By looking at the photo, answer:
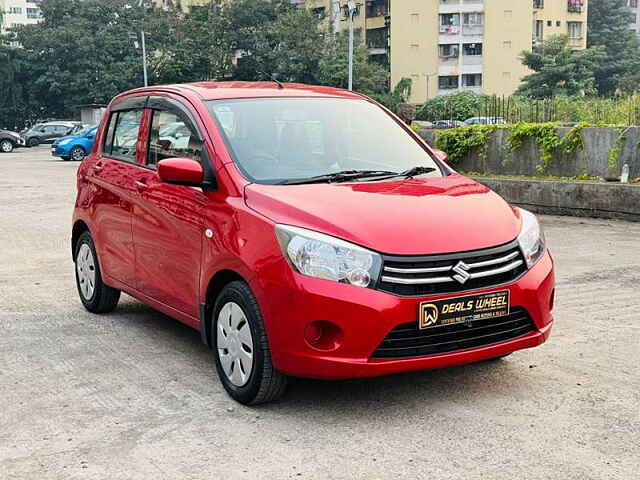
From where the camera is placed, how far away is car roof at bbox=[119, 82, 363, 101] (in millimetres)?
5914

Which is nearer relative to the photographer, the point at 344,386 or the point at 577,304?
the point at 344,386

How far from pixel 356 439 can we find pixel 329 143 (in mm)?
2076

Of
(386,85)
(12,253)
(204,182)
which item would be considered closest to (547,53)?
(386,85)

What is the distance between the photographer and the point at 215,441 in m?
4.41

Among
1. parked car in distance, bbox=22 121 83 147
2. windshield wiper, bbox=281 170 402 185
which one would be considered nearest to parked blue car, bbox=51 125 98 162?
parked car in distance, bbox=22 121 83 147

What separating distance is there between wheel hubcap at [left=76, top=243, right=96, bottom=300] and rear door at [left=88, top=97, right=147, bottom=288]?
12.1 inches

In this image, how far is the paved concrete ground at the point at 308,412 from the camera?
4082 mm

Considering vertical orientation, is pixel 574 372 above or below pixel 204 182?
below

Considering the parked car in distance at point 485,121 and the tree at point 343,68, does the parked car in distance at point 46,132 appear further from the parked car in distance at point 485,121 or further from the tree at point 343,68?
the parked car in distance at point 485,121

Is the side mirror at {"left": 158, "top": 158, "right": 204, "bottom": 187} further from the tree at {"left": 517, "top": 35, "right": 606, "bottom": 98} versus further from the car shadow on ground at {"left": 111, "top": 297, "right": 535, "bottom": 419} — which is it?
the tree at {"left": 517, "top": 35, "right": 606, "bottom": 98}

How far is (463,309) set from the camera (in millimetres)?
4551

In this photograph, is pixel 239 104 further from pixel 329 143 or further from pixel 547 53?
pixel 547 53

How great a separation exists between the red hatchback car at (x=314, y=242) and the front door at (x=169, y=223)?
0.05 ft

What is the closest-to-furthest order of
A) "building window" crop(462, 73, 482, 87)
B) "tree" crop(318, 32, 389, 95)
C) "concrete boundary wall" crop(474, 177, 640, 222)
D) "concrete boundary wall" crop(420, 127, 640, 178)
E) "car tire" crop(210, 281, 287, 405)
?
"car tire" crop(210, 281, 287, 405) → "concrete boundary wall" crop(474, 177, 640, 222) → "concrete boundary wall" crop(420, 127, 640, 178) → "tree" crop(318, 32, 389, 95) → "building window" crop(462, 73, 482, 87)
